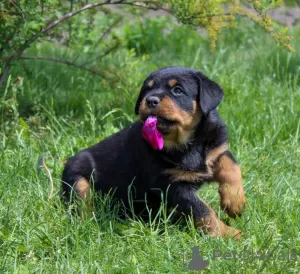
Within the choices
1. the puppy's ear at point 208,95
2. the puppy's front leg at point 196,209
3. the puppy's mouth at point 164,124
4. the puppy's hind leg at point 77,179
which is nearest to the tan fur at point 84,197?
the puppy's hind leg at point 77,179

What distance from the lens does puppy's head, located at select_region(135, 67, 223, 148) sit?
3.67m

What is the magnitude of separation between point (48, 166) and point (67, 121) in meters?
0.88

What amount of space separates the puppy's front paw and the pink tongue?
444 mm

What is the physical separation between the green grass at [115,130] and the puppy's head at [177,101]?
1.71 ft

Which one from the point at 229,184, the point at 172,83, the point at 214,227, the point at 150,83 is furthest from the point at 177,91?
the point at 214,227

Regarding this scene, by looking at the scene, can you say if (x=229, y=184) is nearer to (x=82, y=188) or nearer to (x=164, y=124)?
(x=164, y=124)

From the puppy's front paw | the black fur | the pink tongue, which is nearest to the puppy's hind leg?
the black fur

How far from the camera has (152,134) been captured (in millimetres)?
3725

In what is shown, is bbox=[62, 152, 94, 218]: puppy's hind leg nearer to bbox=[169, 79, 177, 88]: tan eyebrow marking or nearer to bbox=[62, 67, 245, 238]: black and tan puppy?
bbox=[62, 67, 245, 238]: black and tan puppy

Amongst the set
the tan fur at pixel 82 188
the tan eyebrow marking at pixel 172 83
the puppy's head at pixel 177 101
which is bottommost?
the tan fur at pixel 82 188

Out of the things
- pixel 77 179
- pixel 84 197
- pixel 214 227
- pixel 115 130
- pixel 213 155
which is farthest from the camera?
pixel 115 130

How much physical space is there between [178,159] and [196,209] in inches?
13.0

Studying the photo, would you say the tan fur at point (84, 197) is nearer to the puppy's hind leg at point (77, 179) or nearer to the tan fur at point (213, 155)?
the puppy's hind leg at point (77, 179)

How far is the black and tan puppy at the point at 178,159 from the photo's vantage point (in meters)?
3.69
